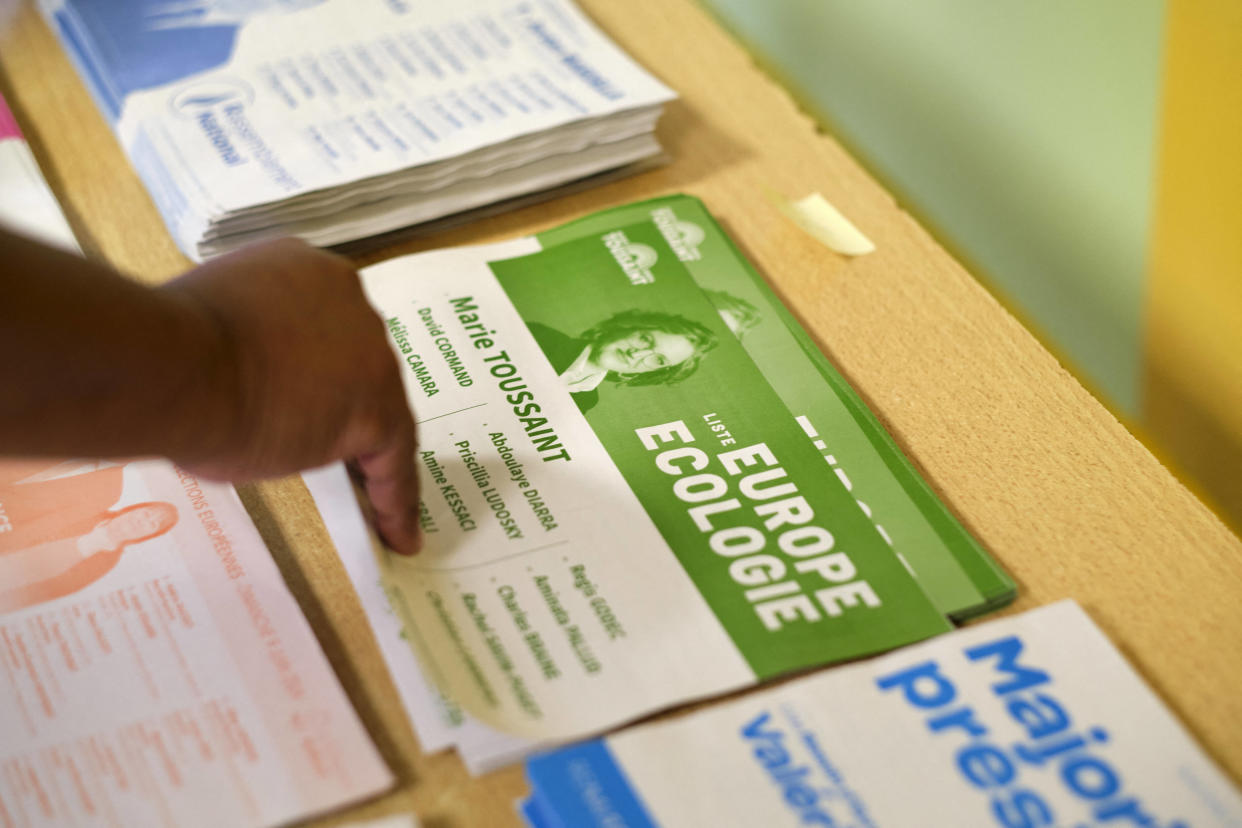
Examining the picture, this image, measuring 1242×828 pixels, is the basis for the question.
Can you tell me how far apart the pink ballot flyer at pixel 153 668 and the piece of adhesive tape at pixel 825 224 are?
40 centimetres

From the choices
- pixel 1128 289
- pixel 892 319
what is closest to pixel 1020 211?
pixel 1128 289

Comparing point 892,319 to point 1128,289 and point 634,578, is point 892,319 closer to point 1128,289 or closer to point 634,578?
point 634,578

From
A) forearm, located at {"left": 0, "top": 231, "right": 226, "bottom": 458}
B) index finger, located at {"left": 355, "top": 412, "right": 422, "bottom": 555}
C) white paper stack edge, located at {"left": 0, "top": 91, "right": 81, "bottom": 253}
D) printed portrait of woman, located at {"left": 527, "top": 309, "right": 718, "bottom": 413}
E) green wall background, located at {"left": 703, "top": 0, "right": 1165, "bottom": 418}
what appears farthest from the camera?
green wall background, located at {"left": 703, "top": 0, "right": 1165, "bottom": 418}

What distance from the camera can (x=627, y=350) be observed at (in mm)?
671

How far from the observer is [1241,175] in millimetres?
804

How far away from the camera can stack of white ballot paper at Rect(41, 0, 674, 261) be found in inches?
29.2

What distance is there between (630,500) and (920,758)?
187mm

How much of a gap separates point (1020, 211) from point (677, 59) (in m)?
Result: 0.36

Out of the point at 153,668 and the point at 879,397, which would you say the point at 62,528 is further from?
the point at 879,397

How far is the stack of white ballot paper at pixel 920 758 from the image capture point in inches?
17.9

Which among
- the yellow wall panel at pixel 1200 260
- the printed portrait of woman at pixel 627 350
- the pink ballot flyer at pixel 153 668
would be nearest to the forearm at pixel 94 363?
the pink ballot flyer at pixel 153 668

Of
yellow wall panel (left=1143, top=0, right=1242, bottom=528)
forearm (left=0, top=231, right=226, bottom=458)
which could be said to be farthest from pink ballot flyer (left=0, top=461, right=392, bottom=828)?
yellow wall panel (left=1143, top=0, right=1242, bottom=528)

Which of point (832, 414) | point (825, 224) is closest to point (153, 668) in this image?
point (832, 414)

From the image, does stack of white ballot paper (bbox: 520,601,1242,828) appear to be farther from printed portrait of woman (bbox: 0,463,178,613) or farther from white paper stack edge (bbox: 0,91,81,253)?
white paper stack edge (bbox: 0,91,81,253)
